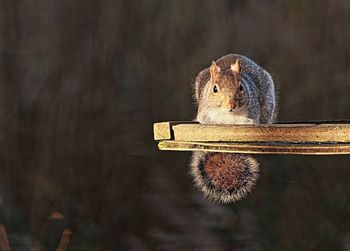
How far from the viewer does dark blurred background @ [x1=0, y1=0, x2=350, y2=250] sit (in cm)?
383

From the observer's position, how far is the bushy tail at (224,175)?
6.13 ft

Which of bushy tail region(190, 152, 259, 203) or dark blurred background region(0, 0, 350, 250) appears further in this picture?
dark blurred background region(0, 0, 350, 250)

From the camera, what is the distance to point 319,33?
4.02 metres

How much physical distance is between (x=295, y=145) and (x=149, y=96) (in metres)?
2.47

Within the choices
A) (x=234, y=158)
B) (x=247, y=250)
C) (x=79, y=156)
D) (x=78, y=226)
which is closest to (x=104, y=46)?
(x=79, y=156)

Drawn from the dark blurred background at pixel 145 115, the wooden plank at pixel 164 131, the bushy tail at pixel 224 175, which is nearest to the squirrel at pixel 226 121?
the bushy tail at pixel 224 175

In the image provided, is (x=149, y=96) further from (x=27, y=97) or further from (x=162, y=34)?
(x=27, y=97)

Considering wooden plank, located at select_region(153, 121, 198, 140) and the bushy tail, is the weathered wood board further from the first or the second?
the bushy tail

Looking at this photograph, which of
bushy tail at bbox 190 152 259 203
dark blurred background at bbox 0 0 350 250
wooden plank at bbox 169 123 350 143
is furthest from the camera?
dark blurred background at bbox 0 0 350 250

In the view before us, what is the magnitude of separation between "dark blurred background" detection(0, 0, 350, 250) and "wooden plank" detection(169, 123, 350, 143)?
232 cm

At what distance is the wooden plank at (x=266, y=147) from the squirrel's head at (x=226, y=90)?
32cm

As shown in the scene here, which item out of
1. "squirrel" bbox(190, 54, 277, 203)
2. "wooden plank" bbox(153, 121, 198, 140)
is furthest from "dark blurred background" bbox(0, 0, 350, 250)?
"wooden plank" bbox(153, 121, 198, 140)

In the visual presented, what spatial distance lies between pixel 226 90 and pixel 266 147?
15.6 inches

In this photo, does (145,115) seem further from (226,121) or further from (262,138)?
(262,138)
